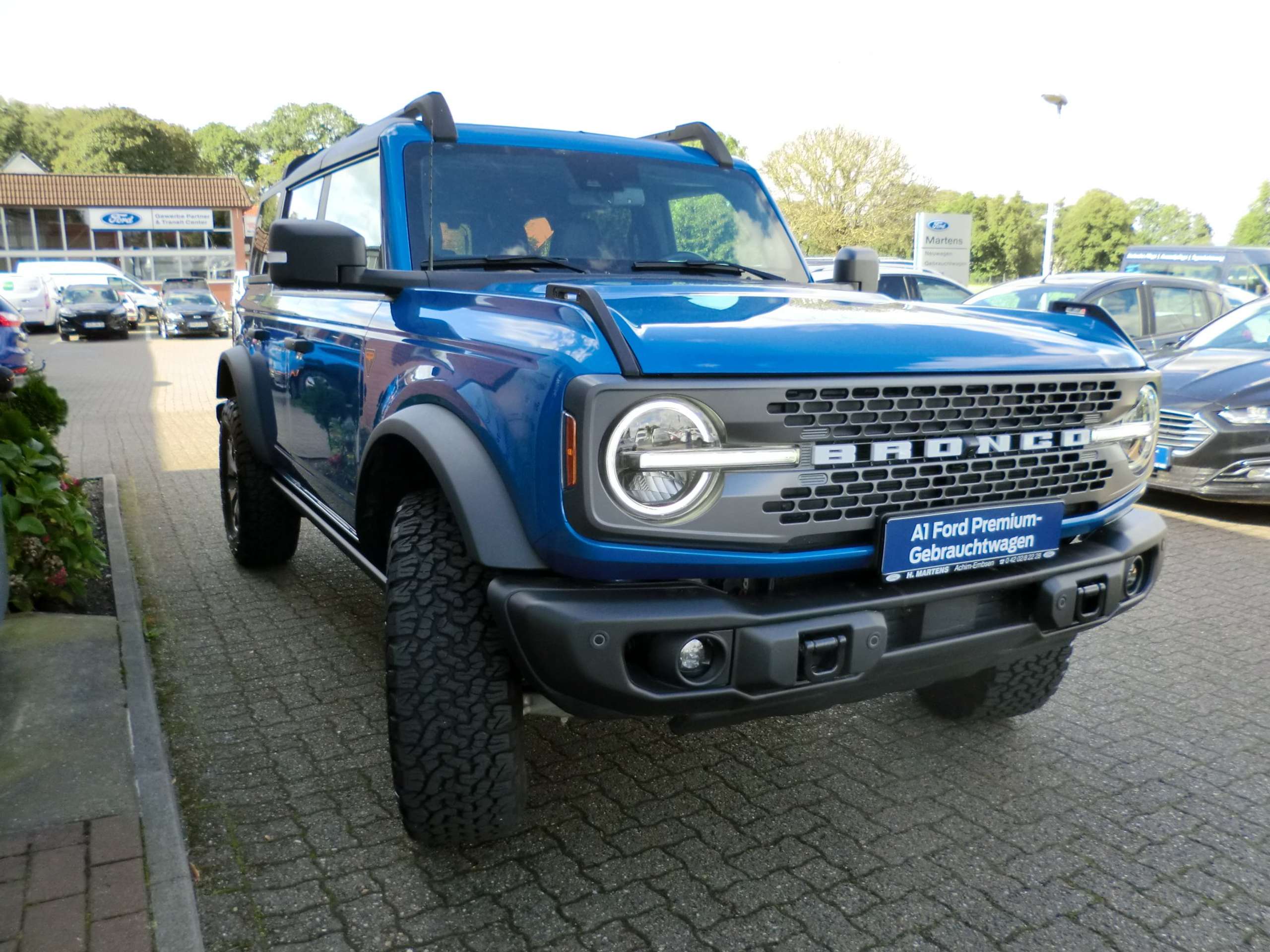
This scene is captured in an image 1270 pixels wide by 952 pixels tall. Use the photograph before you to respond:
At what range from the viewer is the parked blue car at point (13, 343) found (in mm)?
10297

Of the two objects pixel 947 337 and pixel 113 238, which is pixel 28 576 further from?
pixel 113 238

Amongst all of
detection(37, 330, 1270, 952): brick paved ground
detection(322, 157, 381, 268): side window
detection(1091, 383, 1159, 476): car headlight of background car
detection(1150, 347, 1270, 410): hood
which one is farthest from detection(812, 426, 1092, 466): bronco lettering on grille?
detection(1150, 347, 1270, 410): hood

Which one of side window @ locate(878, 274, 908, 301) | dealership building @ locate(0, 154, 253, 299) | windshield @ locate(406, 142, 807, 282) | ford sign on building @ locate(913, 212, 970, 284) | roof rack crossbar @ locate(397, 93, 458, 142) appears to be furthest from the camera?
dealership building @ locate(0, 154, 253, 299)

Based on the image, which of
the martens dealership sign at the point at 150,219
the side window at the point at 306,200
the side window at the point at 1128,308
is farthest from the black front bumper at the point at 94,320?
the side window at the point at 306,200

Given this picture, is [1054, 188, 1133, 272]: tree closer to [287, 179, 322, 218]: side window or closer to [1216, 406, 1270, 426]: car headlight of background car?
[1216, 406, 1270, 426]: car headlight of background car

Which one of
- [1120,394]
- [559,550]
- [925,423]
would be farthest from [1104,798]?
[559,550]

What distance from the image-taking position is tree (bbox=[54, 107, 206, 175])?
245 ft

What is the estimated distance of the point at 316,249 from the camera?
9.64 ft

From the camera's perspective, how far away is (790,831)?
9.70 feet

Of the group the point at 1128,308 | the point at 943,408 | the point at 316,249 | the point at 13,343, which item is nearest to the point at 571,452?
the point at 943,408

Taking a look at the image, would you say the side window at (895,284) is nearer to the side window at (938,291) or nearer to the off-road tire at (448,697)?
the side window at (938,291)

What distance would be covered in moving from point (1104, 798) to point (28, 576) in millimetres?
4305

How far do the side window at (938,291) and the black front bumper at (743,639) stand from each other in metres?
10.8

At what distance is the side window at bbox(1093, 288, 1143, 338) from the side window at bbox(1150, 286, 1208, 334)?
196mm
